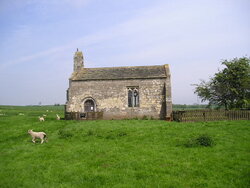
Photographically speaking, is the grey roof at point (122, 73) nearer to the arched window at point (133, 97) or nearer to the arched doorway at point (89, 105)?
the arched window at point (133, 97)

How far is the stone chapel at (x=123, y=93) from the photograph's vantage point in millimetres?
26594

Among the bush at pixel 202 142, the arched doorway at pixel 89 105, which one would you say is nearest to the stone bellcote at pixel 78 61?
the arched doorway at pixel 89 105

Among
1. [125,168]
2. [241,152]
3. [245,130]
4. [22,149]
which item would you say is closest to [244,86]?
[245,130]

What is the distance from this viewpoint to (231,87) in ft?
94.5

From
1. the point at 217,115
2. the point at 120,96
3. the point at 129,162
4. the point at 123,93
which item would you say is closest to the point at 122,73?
the point at 123,93

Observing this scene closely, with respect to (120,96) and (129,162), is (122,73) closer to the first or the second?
(120,96)

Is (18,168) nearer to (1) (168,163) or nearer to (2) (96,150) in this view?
(2) (96,150)

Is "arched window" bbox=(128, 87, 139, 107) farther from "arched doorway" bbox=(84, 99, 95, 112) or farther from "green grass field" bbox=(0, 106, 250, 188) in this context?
"green grass field" bbox=(0, 106, 250, 188)

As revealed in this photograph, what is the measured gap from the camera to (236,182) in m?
6.83

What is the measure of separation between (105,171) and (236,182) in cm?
453

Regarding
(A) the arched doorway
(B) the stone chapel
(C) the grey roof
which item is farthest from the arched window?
(A) the arched doorway

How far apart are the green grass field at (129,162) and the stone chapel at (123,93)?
12.2 m

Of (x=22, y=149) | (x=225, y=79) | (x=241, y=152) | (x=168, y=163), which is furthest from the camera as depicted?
(x=225, y=79)

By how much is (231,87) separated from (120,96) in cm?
1496
